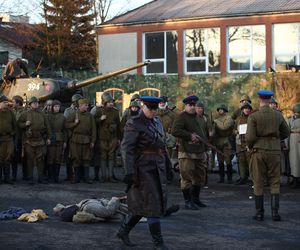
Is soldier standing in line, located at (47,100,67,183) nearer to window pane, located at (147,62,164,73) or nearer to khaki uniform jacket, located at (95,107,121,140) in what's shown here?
khaki uniform jacket, located at (95,107,121,140)

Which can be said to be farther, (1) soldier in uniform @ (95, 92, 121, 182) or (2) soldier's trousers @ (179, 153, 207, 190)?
(1) soldier in uniform @ (95, 92, 121, 182)

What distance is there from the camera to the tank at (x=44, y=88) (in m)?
21.3

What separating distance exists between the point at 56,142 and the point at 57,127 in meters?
0.36

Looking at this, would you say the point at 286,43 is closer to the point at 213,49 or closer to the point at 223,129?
the point at 213,49

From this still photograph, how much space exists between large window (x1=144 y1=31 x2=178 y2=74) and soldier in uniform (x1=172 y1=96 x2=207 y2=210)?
69.5 feet

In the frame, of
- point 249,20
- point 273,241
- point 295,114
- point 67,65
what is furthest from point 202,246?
point 67,65

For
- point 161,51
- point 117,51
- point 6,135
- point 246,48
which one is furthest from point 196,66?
point 6,135

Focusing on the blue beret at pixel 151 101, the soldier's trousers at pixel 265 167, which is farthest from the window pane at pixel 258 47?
the blue beret at pixel 151 101

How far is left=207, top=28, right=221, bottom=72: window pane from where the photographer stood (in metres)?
32.1

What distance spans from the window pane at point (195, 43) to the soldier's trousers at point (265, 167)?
21.8 metres

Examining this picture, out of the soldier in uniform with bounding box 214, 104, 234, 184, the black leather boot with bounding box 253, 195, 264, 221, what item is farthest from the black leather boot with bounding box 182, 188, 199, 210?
the soldier in uniform with bounding box 214, 104, 234, 184

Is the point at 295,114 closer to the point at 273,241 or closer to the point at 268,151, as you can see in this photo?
the point at 268,151

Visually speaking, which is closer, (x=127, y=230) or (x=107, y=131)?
(x=127, y=230)

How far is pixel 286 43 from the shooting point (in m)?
30.5
